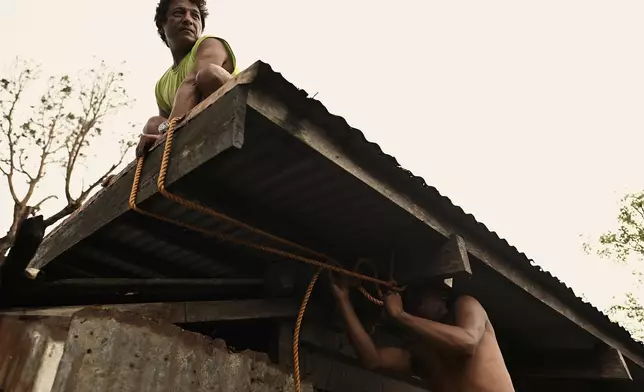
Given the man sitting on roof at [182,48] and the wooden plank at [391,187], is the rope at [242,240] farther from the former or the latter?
the man sitting on roof at [182,48]

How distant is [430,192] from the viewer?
9.86 ft

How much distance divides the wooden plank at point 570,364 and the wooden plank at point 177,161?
439cm

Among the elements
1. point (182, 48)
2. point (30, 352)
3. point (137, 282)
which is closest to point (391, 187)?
point (137, 282)

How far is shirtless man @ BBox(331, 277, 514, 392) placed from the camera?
3.09 metres

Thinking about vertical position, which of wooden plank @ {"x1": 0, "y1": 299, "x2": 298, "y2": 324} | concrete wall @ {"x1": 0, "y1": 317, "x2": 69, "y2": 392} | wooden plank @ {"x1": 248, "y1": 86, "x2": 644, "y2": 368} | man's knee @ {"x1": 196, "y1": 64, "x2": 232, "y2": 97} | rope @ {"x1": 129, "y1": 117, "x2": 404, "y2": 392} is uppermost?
man's knee @ {"x1": 196, "y1": 64, "x2": 232, "y2": 97}

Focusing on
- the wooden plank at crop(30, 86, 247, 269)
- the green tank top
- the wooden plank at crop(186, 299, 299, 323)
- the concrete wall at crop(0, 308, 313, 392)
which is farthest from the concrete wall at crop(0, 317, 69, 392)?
the green tank top

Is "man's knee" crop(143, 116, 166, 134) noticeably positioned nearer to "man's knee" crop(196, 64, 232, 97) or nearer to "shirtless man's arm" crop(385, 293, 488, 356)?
"man's knee" crop(196, 64, 232, 97)

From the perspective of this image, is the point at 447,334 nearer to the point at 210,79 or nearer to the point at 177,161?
the point at 177,161

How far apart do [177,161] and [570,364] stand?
4.63m

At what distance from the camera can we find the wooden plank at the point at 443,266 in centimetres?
308

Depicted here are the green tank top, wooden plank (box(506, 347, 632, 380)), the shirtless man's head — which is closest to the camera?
the shirtless man's head

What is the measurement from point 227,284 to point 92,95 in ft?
50.4

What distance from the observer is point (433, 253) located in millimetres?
3270

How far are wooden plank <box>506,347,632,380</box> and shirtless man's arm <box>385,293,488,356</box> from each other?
2364 millimetres
